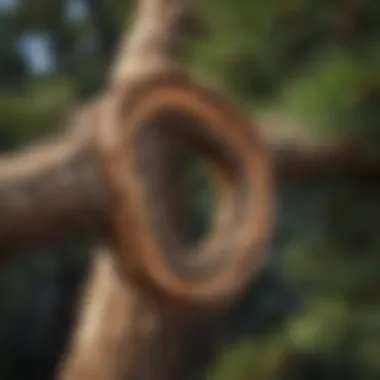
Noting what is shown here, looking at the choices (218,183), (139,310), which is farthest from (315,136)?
(139,310)

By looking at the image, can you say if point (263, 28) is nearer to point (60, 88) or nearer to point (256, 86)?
point (256, 86)

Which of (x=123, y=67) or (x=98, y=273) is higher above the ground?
(x=123, y=67)

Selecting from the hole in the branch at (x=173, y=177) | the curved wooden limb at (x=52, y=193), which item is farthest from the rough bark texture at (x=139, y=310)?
the curved wooden limb at (x=52, y=193)

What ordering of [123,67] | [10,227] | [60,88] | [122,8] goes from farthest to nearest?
[122,8] < [60,88] < [123,67] < [10,227]

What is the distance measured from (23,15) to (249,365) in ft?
1.99

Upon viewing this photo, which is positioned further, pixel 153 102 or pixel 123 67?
pixel 123 67

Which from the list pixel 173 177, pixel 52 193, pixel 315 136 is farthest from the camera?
pixel 173 177

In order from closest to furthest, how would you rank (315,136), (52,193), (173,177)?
(52,193) → (315,136) → (173,177)

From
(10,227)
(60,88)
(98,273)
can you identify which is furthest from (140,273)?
(60,88)

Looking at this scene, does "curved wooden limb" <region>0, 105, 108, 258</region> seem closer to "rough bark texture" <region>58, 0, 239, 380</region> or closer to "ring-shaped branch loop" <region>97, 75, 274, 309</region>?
"ring-shaped branch loop" <region>97, 75, 274, 309</region>

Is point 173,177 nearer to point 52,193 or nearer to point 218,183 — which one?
point 218,183

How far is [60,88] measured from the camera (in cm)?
88

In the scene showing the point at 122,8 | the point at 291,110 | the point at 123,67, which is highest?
the point at 122,8

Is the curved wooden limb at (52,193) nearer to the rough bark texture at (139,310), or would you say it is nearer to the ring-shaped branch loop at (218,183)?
the ring-shaped branch loop at (218,183)
